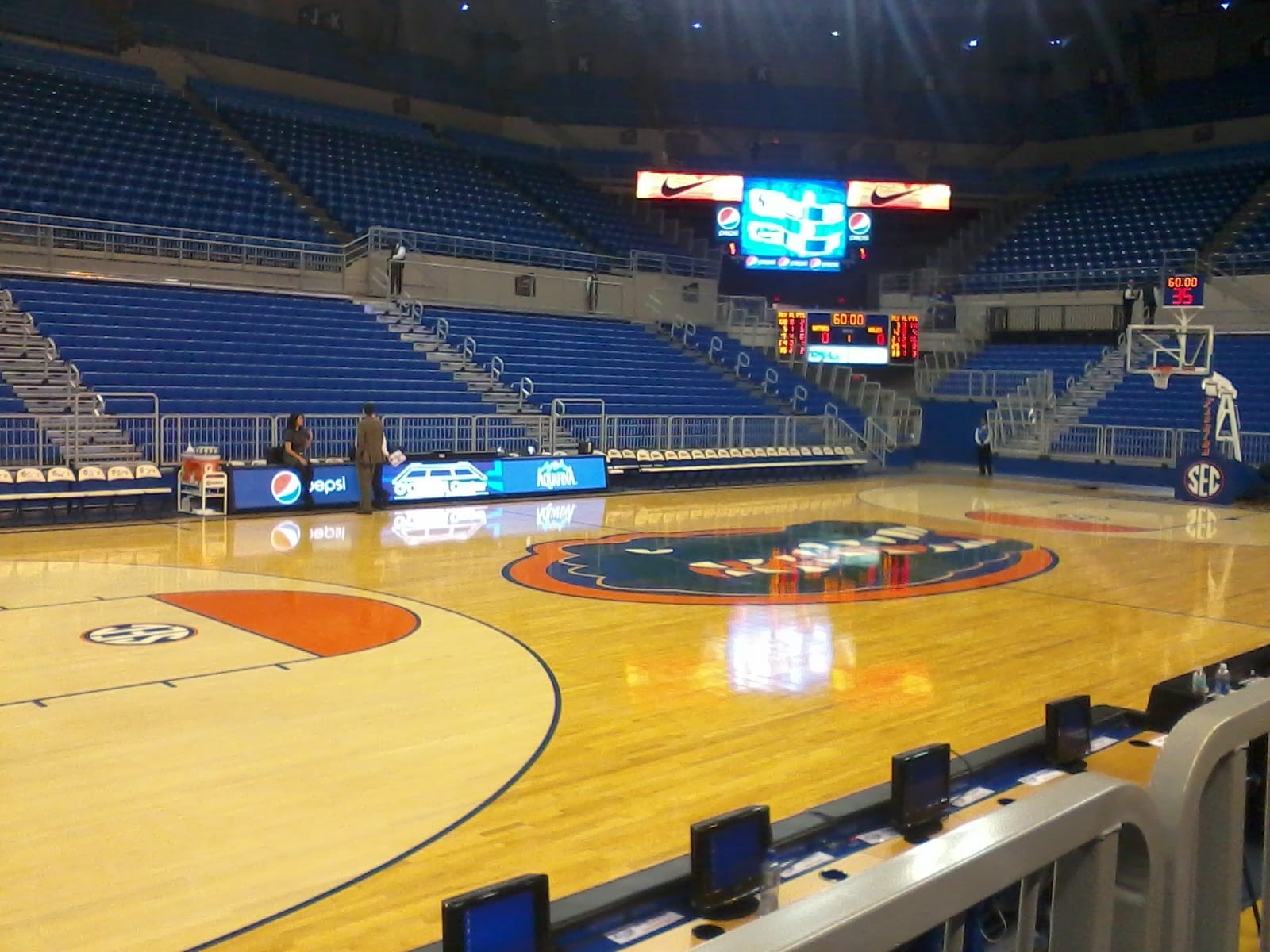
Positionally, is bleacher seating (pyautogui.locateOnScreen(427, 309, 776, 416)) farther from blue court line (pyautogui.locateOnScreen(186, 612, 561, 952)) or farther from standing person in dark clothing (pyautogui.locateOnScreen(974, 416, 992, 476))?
blue court line (pyautogui.locateOnScreen(186, 612, 561, 952))

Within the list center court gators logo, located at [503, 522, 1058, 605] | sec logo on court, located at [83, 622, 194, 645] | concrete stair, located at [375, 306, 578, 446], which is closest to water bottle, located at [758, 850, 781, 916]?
sec logo on court, located at [83, 622, 194, 645]

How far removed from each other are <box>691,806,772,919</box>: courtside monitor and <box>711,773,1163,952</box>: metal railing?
1.68 metres

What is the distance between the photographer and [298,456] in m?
16.2

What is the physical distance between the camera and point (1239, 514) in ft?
61.6

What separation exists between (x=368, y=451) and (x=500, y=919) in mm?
13106

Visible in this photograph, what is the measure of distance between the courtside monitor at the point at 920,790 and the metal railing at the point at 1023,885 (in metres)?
2.31

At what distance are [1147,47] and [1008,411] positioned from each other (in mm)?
13900

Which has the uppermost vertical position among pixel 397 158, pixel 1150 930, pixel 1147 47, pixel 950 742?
pixel 1147 47

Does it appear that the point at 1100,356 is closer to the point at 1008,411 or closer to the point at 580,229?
the point at 1008,411

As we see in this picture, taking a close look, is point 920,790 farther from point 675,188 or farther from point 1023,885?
point 675,188

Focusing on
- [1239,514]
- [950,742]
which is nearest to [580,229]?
[1239,514]

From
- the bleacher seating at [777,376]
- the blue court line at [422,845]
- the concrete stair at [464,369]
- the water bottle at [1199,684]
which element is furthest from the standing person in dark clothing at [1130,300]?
the blue court line at [422,845]

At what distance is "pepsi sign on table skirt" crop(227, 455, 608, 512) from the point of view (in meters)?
15.8

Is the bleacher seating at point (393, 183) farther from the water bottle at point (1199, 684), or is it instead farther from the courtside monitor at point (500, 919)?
the courtside monitor at point (500, 919)
